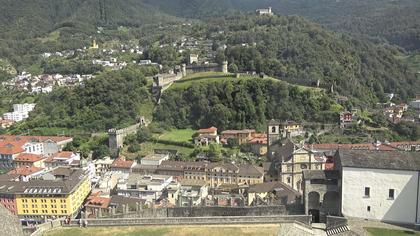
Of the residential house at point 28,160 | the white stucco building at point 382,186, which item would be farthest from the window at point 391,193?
the residential house at point 28,160

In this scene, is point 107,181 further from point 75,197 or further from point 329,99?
point 329,99

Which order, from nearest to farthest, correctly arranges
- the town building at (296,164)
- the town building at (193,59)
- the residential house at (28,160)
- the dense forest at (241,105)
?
the town building at (296,164) → the residential house at (28,160) → the dense forest at (241,105) → the town building at (193,59)

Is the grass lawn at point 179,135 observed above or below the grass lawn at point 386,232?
below

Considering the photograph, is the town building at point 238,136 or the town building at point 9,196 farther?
the town building at point 238,136

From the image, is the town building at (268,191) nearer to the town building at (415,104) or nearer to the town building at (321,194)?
the town building at (321,194)

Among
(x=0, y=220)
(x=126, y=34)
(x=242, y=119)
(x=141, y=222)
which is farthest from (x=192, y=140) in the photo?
(x=126, y=34)

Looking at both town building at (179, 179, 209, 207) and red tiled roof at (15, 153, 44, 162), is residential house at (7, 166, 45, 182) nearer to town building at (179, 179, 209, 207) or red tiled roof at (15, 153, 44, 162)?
red tiled roof at (15, 153, 44, 162)

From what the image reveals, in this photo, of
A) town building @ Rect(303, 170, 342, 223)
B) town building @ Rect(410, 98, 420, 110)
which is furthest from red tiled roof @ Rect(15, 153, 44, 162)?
town building @ Rect(410, 98, 420, 110)
